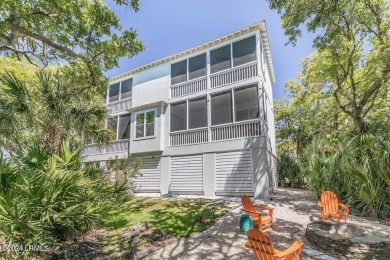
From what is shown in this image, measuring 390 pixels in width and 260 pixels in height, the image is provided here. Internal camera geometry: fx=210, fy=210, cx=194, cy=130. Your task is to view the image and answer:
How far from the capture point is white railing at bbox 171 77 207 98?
14829 mm

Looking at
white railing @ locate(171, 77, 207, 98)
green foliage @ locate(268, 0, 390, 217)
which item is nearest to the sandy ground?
green foliage @ locate(268, 0, 390, 217)

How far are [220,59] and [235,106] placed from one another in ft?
12.1

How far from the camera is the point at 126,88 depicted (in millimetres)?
19062

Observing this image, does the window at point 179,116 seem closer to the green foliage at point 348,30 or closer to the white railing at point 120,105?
the white railing at point 120,105

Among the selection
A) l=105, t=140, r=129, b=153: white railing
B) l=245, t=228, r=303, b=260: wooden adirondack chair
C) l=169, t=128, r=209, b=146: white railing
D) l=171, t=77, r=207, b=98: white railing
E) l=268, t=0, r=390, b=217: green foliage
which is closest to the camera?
l=245, t=228, r=303, b=260: wooden adirondack chair

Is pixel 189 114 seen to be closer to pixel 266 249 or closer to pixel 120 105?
pixel 120 105

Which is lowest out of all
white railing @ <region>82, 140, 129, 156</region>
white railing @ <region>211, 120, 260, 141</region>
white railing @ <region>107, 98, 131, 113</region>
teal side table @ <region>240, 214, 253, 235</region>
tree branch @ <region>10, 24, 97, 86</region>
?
teal side table @ <region>240, 214, 253, 235</region>

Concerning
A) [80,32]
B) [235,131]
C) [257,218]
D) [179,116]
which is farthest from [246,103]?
[80,32]

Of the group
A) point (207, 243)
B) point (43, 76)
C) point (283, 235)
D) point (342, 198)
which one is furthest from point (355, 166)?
point (43, 76)

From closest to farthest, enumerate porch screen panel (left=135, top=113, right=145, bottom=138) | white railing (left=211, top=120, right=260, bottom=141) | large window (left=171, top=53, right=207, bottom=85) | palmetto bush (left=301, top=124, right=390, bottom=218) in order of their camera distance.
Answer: palmetto bush (left=301, top=124, right=390, bottom=218) → white railing (left=211, top=120, right=260, bottom=141) → large window (left=171, top=53, right=207, bottom=85) → porch screen panel (left=135, top=113, right=145, bottom=138)

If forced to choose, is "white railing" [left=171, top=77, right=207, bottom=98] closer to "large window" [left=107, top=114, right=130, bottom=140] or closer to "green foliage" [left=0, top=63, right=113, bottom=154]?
"large window" [left=107, top=114, right=130, bottom=140]

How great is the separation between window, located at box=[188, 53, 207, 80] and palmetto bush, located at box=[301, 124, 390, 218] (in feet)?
30.4

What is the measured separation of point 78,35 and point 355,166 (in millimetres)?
12649

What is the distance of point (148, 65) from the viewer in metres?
17.4
